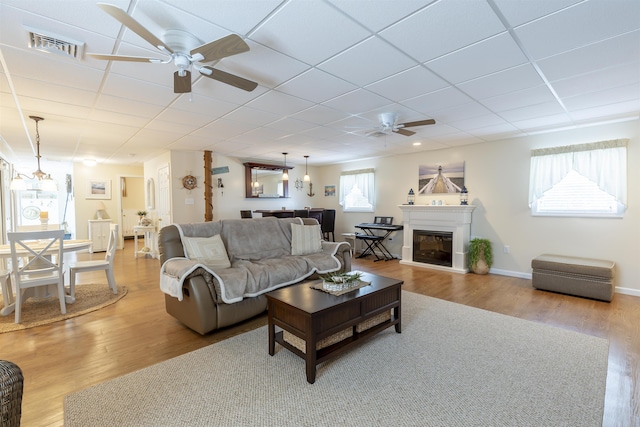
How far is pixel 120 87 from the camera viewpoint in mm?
2625

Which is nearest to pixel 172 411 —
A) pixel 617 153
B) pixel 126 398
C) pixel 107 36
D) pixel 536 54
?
pixel 126 398

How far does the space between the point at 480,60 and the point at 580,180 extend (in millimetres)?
3299

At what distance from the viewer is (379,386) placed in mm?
1896

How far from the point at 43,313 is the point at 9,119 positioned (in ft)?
7.93

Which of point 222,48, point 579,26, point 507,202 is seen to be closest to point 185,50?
point 222,48

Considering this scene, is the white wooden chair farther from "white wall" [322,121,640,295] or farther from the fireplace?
"white wall" [322,121,640,295]

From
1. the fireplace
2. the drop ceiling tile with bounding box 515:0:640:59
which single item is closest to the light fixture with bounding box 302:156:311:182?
the fireplace

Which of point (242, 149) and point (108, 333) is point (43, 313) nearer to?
point (108, 333)

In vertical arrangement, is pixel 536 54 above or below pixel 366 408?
above

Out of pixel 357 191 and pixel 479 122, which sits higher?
pixel 479 122

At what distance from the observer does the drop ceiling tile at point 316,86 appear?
2457 millimetres

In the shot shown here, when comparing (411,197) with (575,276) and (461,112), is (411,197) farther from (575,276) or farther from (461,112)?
(575,276)

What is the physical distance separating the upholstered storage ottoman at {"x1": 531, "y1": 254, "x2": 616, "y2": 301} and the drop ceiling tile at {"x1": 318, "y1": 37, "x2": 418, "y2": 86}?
3.46m

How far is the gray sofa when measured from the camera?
8.51 ft
